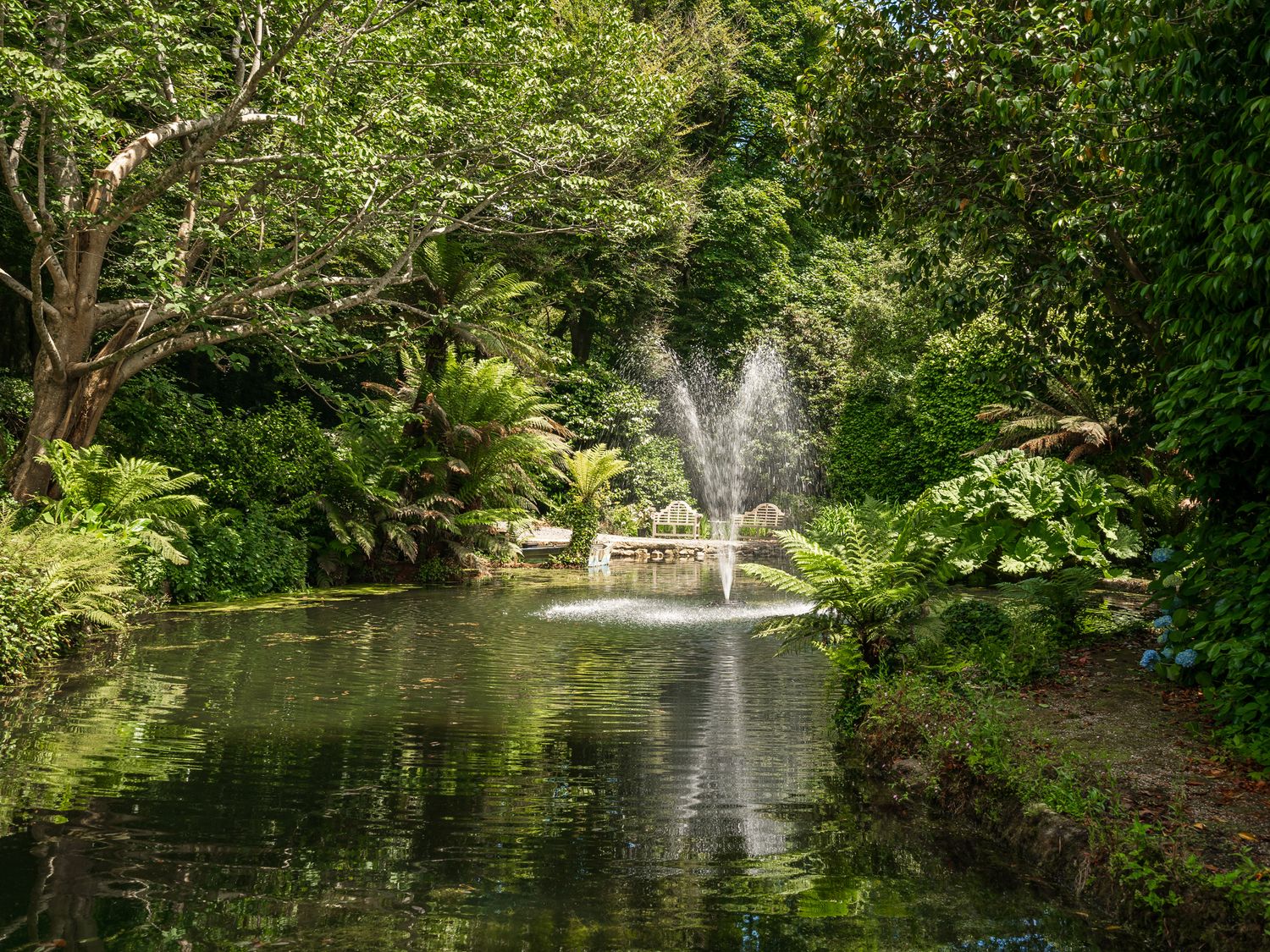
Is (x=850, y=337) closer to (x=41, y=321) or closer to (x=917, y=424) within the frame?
(x=917, y=424)

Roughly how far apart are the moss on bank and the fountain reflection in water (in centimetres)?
2070

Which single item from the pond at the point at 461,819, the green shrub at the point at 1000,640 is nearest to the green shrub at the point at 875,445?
the pond at the point at 461,819

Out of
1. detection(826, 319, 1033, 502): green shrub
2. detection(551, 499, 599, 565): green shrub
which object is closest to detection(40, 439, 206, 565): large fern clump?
detection(551, 499, 599, 565): green shrub

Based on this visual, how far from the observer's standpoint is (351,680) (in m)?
7.49

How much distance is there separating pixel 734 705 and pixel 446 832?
315cm

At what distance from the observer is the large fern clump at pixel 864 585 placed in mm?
5660

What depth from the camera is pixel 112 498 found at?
10.0 m

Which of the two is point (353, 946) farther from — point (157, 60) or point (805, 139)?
point (157, 60)

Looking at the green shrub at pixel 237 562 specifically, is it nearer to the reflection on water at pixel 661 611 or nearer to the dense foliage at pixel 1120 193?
the reflection on water at pixel 661 611

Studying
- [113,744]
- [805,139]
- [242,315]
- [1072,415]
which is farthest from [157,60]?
[1072,415]

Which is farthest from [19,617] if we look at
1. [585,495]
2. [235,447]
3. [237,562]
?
[585,495]

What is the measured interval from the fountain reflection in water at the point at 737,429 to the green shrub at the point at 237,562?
14.6 metres

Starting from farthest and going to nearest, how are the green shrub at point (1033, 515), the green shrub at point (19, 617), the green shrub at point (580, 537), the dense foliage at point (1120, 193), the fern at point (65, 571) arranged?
the green shrub at point (580, 537) → the green shrub at point (1033, 515) → the fern at point (65, 571) → the green shrub at point (19, 617) → the dense foliage at point (1120, 193)

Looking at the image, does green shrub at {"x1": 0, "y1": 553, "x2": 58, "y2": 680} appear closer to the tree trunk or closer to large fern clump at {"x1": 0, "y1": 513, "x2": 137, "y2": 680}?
large fern clump at {"x1": 0, "y1": 513, "x2": 137, "y2": 680}
